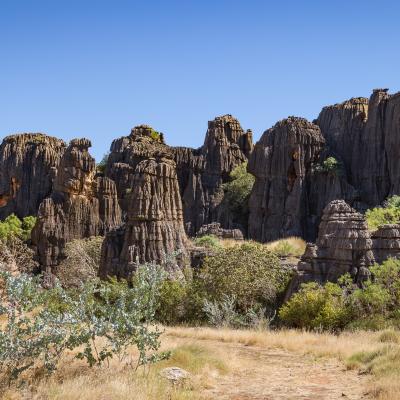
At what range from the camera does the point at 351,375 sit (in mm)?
11531

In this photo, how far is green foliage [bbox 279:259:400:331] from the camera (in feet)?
60.0

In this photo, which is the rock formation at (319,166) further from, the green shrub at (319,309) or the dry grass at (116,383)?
the dry grass at (116,383)

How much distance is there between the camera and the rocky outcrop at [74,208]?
51031mm

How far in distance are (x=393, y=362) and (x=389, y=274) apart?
8292mm

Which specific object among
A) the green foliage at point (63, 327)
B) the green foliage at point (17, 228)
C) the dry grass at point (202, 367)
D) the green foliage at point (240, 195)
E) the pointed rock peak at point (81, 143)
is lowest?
the dry grass at point (202, 367)

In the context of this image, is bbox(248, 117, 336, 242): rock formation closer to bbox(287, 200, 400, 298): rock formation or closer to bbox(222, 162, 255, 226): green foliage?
bbox(222, 162, 255, 226): green foliage

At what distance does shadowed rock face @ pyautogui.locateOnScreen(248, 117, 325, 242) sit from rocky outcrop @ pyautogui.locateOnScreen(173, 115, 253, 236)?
1132 cm

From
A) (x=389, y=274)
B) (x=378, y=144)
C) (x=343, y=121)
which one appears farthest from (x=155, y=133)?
(x=389, y=274)

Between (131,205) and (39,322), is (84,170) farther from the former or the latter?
(39,322)

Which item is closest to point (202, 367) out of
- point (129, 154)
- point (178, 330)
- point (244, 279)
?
point (178, 330)

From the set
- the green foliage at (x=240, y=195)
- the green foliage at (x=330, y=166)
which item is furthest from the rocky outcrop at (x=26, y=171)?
the green foliage at (x=330, y=166)

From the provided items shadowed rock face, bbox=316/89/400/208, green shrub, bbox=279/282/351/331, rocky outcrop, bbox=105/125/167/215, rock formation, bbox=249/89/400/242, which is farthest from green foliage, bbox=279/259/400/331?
rocky outcrop, bbox=105/125/167/215

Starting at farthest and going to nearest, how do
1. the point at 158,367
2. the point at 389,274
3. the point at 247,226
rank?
the point at 247,226 < the point at 389,274 < the point at 158,367

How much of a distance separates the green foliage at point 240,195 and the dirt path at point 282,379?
5100 centimetres
